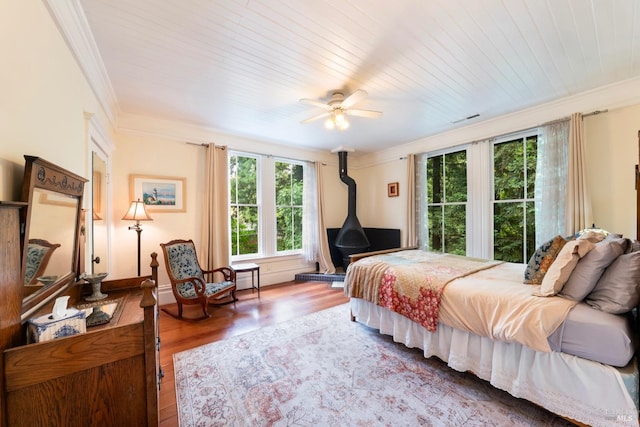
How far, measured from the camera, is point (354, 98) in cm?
248

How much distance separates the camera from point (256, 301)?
3.80 metres

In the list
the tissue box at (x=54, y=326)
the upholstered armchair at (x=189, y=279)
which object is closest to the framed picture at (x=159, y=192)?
the upholstered armchair at (x=189, y=279)

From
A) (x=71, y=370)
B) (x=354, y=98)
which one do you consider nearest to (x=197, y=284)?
(x=71, y=370)

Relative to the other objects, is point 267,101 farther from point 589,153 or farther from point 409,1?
point 589,153

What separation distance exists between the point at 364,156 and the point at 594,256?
14.6 feet

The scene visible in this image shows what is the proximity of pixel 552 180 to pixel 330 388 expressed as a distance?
3.39m

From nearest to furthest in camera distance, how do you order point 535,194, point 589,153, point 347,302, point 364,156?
point 589,153 < point 535,194 < point 347,302 < point 364,156

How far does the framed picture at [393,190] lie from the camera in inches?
197

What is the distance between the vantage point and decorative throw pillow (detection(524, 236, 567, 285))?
1.95 metres

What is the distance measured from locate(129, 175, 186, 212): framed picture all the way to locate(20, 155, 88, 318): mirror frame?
206 cm

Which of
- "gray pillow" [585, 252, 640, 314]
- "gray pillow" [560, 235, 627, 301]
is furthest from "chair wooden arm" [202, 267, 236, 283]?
"gray pillow" [585, 252, 640, 314]

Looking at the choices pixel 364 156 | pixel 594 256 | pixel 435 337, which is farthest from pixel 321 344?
pixel 364 156

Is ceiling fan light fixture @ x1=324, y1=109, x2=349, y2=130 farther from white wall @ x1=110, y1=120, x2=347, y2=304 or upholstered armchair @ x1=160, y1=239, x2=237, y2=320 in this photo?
upholstered armchair @ x1=160, y1=239, x2=237, y2=320

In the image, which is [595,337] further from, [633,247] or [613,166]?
[613,166]
